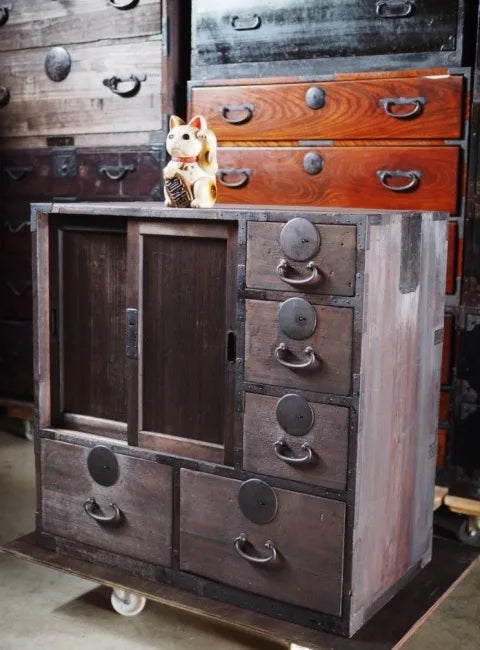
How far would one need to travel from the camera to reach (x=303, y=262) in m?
1.84

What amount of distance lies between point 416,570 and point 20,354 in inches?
72.5

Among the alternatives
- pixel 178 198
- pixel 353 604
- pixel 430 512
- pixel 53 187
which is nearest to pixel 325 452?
pixel 353 604

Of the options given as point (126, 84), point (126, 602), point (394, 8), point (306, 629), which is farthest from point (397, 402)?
point (126, 84)

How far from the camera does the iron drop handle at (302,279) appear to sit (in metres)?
1.81

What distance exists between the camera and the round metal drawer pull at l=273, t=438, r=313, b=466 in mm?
1876

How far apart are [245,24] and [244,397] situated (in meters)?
1.38

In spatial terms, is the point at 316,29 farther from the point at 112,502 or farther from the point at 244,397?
the point at 112,502

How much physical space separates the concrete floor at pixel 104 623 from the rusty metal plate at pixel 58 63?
1.68 metres

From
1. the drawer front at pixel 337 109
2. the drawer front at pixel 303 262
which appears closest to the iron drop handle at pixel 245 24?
the drawer front at pixel 337 109

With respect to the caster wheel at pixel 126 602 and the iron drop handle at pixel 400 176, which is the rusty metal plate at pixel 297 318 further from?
the iron drop handle at pixel 400 176

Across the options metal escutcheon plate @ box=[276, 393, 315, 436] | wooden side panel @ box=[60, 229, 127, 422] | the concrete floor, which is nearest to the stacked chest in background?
wooden side panel @ box=[60, 229, 127, 422]

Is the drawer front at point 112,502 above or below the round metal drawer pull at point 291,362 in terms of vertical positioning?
below

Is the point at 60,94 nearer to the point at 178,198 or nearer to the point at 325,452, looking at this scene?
the point at 178,198

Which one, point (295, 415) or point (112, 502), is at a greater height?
point (295, 415)
